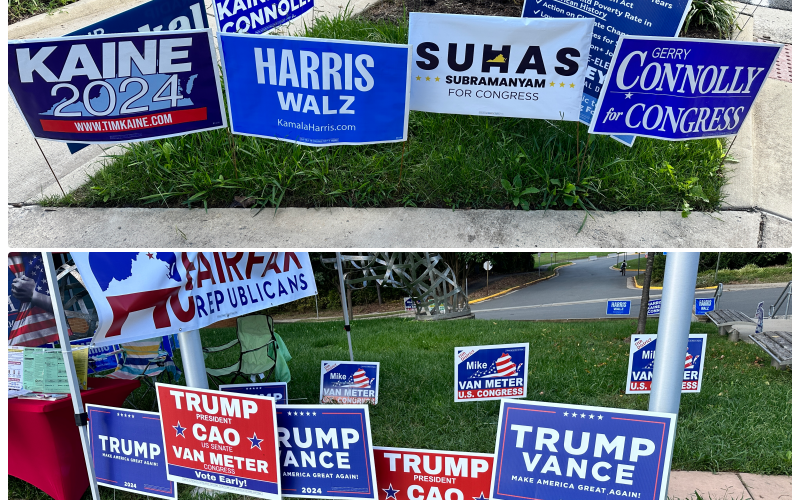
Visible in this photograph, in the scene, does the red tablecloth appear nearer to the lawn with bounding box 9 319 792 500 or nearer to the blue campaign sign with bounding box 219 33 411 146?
the lawn with bounding box 9 319 792 500

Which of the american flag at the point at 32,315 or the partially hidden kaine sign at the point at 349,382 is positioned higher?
the american flag at the point at 32,315

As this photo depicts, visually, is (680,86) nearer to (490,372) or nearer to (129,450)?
(490,372)

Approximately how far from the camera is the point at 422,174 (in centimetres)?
509

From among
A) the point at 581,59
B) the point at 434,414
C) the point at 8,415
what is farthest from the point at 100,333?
the point at 581,59

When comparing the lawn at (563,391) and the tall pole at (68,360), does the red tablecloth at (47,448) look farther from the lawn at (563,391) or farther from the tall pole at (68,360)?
the tall pole at (68,360)

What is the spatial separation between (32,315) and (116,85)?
274cm

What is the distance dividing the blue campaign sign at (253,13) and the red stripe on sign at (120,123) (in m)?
0.92

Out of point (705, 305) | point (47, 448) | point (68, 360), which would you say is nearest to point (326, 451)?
point (68, 360)

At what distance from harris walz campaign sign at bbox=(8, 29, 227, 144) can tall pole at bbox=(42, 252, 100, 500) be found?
979mm

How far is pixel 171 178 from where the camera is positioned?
5.08m

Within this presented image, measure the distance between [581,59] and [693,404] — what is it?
12.8ft

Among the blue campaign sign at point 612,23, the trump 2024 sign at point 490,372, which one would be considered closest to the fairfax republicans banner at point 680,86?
the blue campaign sign at point 612,23

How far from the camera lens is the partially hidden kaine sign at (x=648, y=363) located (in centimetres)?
570

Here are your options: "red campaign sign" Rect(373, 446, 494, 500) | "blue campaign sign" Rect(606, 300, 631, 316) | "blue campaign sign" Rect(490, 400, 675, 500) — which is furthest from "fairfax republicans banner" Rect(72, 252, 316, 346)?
"blue campaign sign" Rect(606, 300, 631, 316)
